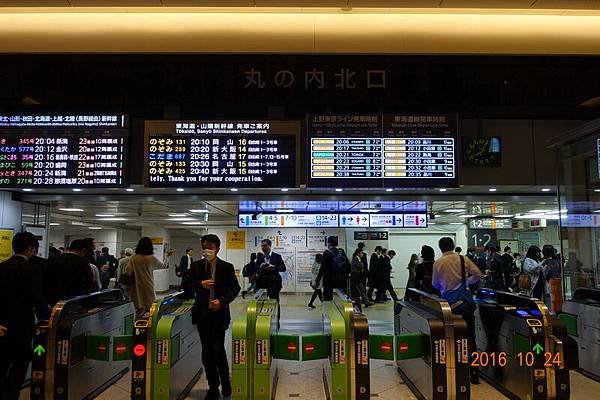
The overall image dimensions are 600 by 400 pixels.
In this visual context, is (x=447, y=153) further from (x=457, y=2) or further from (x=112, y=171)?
(x=112, y=171)

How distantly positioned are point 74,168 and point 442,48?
4.22 m

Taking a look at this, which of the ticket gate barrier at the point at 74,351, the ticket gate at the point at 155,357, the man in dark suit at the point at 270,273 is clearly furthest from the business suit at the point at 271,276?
the ticket gate at the point at 155,357

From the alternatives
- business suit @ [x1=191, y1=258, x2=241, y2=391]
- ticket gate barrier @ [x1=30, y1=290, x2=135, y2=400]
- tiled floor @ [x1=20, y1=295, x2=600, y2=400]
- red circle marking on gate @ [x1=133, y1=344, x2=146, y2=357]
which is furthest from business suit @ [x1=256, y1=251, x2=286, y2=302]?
red circle marking on gate @ [x1=133, y1=344, x2=146, y2=357]

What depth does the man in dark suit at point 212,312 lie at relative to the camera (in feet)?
13.8

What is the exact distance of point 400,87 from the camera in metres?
Answer: 5.45

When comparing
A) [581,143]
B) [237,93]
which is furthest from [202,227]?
[581,143]

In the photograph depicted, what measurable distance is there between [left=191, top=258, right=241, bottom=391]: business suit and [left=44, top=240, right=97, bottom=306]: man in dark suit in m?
1.29

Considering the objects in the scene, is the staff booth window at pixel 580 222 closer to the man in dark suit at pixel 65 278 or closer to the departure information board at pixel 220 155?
the departure information board at pixel 220 155

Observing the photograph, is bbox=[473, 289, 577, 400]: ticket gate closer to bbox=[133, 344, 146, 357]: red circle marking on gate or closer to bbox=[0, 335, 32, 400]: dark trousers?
bbox=[133, 344, 146, 357]: red circle marking on gate

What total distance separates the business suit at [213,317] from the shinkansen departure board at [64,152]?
1406mm

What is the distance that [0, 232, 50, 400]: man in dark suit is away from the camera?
3568 mm

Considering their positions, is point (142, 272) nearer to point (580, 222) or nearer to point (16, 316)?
point (16, 316)

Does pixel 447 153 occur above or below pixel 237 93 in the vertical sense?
below

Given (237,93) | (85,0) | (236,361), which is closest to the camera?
(236,361)
